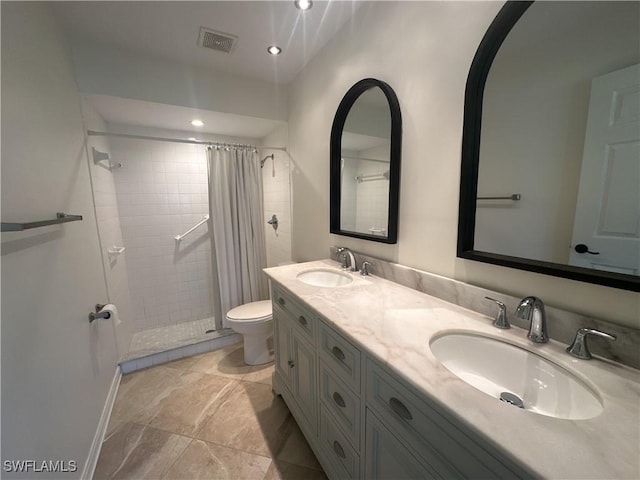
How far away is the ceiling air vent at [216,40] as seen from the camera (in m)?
1.61

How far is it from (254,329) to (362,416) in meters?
1.31

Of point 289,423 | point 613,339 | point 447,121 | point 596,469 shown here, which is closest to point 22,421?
point 289,423

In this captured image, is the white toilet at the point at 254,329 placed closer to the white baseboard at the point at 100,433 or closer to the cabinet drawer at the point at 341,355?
the white baseboard at the point at 100,433

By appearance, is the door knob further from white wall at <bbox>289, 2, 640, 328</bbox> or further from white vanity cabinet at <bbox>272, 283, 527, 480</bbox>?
white vanity cabinet at <bbox>272, 283, 527, 480</bbox>

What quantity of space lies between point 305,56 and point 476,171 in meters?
1.62

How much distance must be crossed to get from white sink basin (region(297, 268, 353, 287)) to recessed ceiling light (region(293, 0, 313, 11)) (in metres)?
1.53

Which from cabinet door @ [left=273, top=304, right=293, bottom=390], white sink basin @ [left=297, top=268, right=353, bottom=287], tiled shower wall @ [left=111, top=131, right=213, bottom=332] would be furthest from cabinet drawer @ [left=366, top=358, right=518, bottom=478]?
tiled shower wall @ [left=111, top=131, right=213, bottom=332]

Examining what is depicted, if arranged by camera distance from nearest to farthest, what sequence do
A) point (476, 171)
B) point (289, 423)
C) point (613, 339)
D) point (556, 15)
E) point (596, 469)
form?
point (596, 469) < point (613, 339) < point (556, 15) < point (476, 171) < point (289, 423)

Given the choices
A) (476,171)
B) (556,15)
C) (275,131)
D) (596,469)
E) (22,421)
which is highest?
(275,131)

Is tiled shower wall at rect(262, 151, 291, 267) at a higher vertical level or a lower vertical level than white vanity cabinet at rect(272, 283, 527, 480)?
higher

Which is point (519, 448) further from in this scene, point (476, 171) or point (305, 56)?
point (305, 56)

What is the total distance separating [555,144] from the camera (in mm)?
784

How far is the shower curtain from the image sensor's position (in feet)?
7.50

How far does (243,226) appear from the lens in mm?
2422
